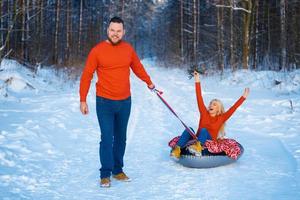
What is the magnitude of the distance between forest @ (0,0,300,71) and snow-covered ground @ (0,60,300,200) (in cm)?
244

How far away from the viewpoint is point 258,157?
680 cm

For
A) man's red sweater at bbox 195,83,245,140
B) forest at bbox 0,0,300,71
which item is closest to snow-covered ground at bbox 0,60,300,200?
man's red sweater at bbox 195,83,245,140

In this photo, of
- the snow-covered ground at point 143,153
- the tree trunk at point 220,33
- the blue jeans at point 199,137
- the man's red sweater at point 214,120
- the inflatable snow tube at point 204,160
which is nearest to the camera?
the snow-covered ground at point 143,153

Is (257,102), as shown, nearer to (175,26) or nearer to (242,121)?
(242,121)

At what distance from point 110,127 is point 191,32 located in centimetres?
2386

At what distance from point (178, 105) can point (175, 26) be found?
2850cm

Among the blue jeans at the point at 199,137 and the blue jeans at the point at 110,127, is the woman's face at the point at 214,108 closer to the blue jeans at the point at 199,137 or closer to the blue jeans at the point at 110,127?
the blue jeans at the point at 199,137

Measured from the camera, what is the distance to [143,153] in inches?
280

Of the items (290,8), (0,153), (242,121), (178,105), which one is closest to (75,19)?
(290,8)

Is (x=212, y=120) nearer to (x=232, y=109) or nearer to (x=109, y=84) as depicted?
(x=232, y=109)

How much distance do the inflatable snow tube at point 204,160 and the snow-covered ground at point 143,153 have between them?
0.34ft

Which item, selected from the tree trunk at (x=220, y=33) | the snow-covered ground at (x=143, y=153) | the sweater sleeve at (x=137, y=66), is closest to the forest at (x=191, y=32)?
the tree trunk at (x=220, y=33)

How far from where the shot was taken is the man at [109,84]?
17.1 feet

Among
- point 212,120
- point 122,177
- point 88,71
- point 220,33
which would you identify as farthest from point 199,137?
point 220,33
